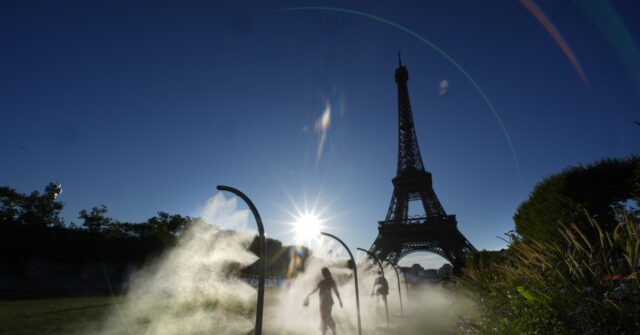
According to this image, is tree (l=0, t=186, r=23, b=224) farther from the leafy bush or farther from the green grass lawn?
the leafy bush

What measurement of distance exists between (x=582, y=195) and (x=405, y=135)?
3589 centimetres

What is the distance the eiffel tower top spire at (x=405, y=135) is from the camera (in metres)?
48.3

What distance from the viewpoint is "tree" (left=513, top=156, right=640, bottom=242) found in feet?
49.8

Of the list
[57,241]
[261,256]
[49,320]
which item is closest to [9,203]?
[57,241]

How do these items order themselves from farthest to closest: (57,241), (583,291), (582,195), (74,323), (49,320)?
(57,241), (582,195), (49,320), (74,323), (583,291)

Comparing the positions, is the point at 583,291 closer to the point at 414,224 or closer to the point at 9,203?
the point at 414,224

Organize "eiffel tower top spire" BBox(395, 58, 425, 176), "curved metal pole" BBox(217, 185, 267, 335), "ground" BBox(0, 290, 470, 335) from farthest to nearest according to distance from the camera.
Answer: "eiffel tower top spire" BBox(395, 58, 425, 176), "ground" BBox(0, 290, 470, 335), "curved metal pole" BBox(217, 185, 267, 335)

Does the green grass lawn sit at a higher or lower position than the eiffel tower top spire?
lower

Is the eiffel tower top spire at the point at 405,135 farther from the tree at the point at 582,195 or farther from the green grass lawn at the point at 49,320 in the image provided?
the green grass lawn at the point at 49,320

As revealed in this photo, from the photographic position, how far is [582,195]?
1606cm

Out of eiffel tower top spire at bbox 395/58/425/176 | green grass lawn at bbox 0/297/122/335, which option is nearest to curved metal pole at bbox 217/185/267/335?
green grass lawn at bbox 0/297/122/335

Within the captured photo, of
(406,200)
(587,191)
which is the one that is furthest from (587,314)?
(406,200)

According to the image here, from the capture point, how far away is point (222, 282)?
A: 20.0m

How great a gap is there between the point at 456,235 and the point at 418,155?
577 inches
